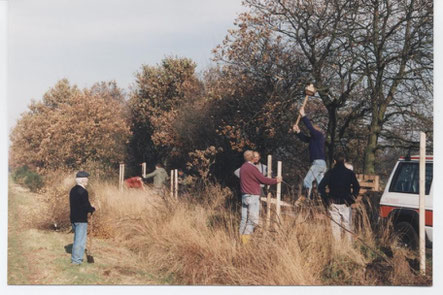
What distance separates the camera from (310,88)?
10055mm

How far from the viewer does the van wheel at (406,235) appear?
852 cm

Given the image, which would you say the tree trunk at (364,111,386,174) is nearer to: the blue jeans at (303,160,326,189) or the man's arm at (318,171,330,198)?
the blue jeans at (303,160,326,189)

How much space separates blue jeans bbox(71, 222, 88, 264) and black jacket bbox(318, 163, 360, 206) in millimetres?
4272

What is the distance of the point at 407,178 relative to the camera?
912 cm

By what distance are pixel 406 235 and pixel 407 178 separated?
101 centimetres

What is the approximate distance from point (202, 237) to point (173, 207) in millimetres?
2413

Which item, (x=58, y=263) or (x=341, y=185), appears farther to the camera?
(x=58, y=263)

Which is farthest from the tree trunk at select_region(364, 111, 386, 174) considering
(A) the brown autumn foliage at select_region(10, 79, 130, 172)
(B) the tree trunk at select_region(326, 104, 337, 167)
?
(A) the brown autumn foliage at select_region(10, 79, 130, 172)

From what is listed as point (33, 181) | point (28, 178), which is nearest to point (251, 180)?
point (33, 181)

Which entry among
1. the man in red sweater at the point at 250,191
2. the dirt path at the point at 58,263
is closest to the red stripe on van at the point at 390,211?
the man in red sweater at the point at 250,191

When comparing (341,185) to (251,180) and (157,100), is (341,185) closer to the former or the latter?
(251,180)

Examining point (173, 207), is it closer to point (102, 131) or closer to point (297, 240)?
point (297, 240)

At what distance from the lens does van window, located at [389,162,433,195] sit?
29.2ft
